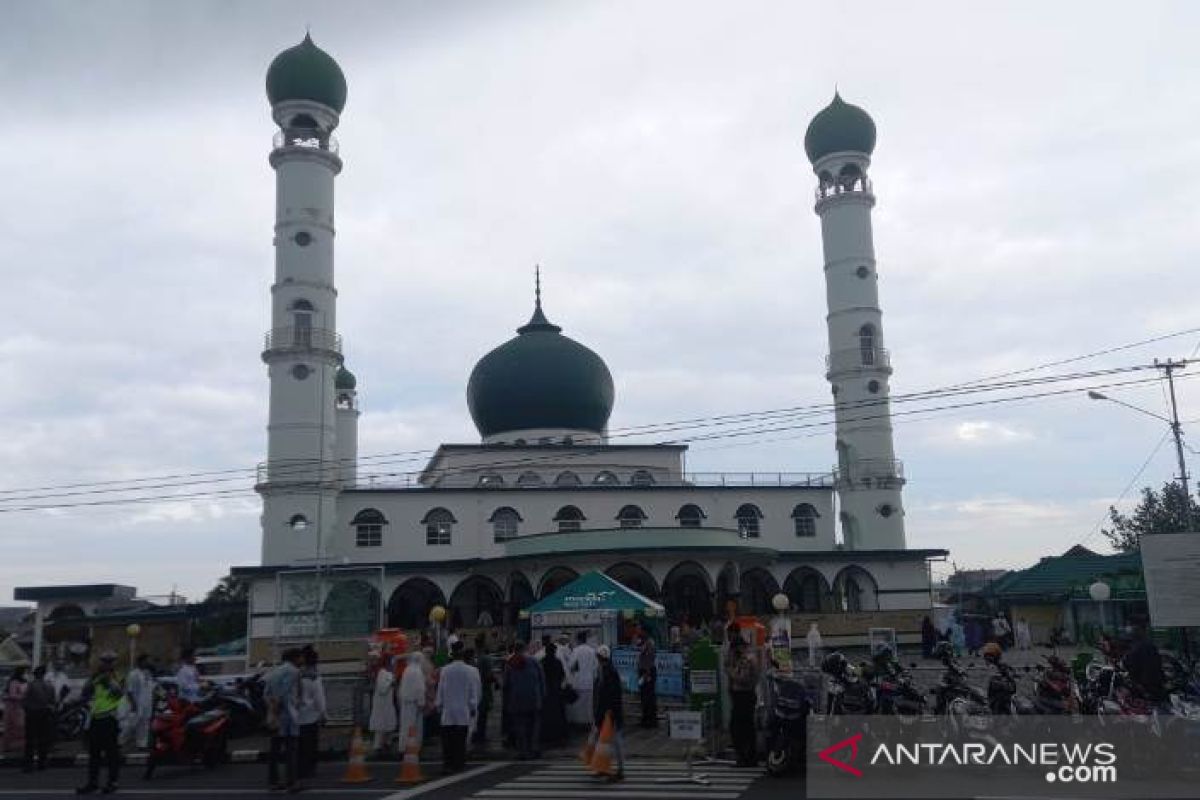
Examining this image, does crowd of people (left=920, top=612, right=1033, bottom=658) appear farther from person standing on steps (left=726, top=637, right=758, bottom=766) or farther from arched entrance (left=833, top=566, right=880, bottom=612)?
person standing on steps (left=726, top=637, right=758, bottom=766)

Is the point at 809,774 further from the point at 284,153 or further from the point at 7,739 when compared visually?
the point at 284,153

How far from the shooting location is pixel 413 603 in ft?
126

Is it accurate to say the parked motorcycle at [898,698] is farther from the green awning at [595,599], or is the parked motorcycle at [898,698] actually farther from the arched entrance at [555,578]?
the arched entrance at [555,578]

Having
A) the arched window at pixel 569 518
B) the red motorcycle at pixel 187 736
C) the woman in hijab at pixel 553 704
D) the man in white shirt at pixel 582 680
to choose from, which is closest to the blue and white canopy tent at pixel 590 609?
the man in white shirt at pixel 582 680

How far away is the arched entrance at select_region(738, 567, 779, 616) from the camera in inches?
1555

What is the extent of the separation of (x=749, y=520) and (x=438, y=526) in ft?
40.5

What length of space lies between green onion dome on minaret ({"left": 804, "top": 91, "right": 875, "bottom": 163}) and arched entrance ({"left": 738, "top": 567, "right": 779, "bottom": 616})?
1700cm

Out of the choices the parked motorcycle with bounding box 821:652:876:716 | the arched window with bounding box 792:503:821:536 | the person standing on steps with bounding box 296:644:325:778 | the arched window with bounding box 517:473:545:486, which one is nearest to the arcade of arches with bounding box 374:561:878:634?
the arched window with bounding box 792:503:821:536

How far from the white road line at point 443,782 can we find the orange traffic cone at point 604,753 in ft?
5.27

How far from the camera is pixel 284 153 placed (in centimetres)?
3712

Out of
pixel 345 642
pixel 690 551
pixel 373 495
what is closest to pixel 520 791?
pixel 345 642

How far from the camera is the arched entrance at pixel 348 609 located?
80.4 ft

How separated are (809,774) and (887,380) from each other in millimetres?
32101

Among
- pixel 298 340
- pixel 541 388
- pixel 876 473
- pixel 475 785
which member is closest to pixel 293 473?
pixel 298 340
